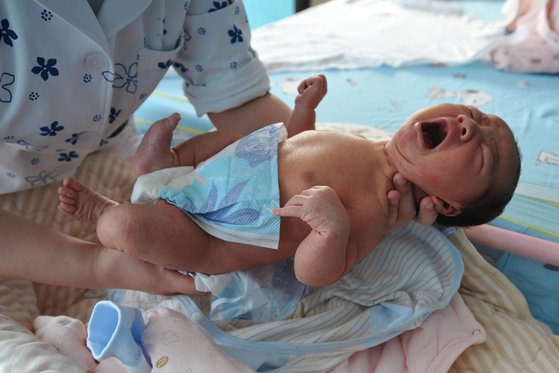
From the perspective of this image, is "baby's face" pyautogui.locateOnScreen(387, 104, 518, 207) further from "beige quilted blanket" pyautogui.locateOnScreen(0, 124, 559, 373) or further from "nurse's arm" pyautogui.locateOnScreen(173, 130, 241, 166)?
"nurse's arm" pyautogui.locateOnScreen(173, 130, 241, 166)

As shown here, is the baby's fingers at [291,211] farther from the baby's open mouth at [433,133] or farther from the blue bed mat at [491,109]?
the blue bed mat at [491,109]

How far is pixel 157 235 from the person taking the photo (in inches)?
28.2

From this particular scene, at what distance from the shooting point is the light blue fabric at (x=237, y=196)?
75 cm

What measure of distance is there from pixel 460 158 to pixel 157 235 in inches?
17.0

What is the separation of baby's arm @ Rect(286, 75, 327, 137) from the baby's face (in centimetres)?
16

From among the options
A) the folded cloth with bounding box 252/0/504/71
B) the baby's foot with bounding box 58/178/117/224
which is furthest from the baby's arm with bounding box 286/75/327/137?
the folded cloth with bounding box 252/0/504/71

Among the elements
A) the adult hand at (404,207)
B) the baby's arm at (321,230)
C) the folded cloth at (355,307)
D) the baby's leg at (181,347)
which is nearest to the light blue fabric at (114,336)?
the baby's leg at (181,347)

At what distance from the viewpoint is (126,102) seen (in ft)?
2.81

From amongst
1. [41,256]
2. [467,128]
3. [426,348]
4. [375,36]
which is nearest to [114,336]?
[41,256]

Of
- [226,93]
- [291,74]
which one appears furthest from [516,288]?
[291,74]

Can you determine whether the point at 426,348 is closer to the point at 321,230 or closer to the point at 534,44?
the point at 321,230

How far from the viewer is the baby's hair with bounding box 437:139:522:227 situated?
2.56 ft

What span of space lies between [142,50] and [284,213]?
1.14 feet

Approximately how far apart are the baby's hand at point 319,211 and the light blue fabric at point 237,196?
8 cm
